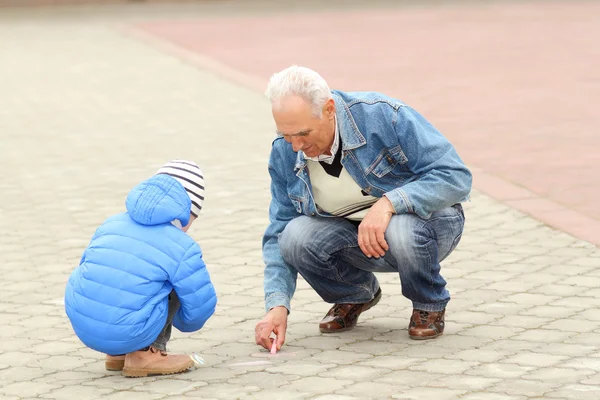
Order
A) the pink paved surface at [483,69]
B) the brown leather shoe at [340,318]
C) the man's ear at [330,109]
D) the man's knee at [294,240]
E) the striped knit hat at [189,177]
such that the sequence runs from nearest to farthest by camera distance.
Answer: the striped knit hat at [189,177]
the man's ear at [330,109]
the man's knee at [294,240]
the brown leather shoe at [340,318]
the pink paved surface at [483,69]

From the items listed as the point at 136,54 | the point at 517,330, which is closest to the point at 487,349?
the point at 517,330

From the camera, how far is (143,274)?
3.91m

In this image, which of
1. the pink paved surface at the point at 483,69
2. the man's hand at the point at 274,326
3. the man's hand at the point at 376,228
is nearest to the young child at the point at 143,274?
the man's hand at the point at 274,326

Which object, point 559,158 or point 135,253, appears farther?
point 559,158

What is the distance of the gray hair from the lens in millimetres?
4074

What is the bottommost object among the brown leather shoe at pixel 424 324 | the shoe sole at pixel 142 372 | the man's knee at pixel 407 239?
the shoe sole at pixel 142 372

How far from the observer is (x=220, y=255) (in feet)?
20.4

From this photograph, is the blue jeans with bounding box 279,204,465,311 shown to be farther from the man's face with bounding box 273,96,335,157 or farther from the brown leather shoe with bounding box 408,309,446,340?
the man's face with bounding box 273,96,335,157

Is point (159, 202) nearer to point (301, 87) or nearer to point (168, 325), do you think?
point (168, 325)

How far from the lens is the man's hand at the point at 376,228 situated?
13.9 ft

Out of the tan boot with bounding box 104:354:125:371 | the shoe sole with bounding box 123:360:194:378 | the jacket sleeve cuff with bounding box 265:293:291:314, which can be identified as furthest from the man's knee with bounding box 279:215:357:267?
the tan boot with bounding box 104:354:125:371

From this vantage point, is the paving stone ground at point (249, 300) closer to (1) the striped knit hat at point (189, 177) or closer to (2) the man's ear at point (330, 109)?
(1) the striped knit hat at point (189, 177)

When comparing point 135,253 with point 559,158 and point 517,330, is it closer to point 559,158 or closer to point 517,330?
point 517,330

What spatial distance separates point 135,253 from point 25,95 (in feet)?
30.9
